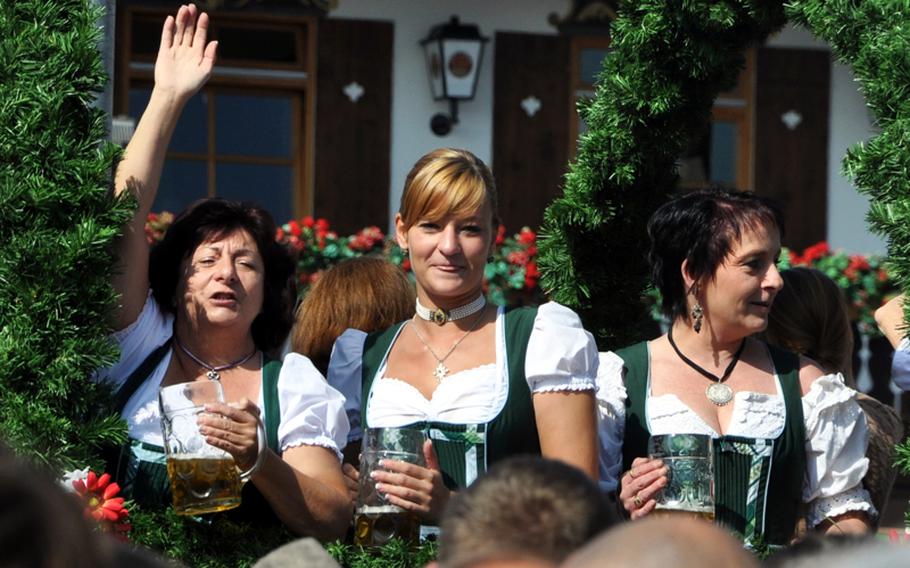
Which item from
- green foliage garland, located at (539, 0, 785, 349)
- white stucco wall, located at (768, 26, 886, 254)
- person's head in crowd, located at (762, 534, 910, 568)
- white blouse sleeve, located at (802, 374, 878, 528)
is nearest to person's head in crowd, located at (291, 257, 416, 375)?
green foliage garland, located at (539, 0, 785, 349)

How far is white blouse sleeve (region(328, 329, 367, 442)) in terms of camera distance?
3404 mm

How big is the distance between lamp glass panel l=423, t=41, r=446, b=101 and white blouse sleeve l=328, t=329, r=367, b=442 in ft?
20.0

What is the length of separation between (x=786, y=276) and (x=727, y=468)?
0.93 metres

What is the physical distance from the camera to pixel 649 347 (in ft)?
11.5

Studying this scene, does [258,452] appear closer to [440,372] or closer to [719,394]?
[440,372]

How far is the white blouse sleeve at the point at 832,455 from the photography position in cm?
330

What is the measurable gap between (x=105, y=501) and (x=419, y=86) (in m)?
6.94

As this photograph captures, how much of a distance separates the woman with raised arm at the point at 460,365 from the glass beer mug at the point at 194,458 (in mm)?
309

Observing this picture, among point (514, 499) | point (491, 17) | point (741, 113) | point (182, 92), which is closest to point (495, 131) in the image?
point (491, 17)

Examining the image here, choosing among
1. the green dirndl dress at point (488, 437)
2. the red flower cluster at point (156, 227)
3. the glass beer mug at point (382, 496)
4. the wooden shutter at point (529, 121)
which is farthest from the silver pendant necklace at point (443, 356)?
the wooden shutter at point (529, 121)

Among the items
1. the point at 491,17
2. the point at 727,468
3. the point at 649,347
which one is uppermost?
the point at 491,17

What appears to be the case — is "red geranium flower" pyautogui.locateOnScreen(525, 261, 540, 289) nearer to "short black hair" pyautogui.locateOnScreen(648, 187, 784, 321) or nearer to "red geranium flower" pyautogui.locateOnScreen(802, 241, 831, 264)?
"red geranium flower" pyautogui.locateOnScreen(802, 241, 831, 264)

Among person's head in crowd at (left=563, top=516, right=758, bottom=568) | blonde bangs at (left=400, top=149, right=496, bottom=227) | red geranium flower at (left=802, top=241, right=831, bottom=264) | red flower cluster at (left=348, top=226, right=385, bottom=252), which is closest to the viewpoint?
person's head in crowd at (left=563, top=516, right=758, bottom=568)

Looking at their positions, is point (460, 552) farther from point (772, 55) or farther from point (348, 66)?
point (772, 55)
